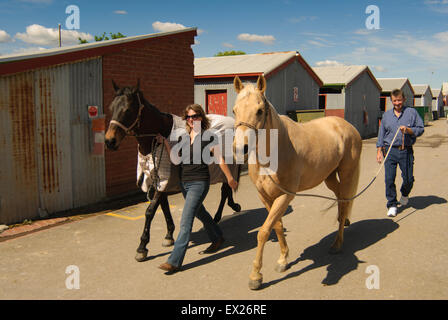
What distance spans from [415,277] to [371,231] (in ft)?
5.51

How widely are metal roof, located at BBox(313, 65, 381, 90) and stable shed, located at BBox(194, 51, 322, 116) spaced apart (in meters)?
4.00

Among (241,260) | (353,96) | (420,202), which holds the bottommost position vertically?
(241,260)

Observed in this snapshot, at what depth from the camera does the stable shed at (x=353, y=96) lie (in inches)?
893

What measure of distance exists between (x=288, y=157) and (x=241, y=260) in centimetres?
155

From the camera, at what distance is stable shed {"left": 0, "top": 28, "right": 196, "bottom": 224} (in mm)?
6266

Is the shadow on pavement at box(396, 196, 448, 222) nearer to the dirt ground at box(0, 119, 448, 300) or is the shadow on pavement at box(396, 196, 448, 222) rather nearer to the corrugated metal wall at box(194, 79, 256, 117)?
the dirt ground at box(0, 119, 448, 300)

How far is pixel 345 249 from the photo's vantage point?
5102 millimetres

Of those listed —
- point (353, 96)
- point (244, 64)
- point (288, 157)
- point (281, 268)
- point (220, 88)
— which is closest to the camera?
point (288, 157)

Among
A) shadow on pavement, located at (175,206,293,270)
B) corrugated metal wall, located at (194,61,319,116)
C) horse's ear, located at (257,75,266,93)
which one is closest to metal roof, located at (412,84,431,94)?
corrugated metal wall, located at (194,61,319,116)

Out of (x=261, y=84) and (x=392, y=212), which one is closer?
(x=261, y=84)

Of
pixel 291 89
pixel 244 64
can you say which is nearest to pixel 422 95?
pixel 291 89

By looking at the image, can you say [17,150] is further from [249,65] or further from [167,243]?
[249,65]
